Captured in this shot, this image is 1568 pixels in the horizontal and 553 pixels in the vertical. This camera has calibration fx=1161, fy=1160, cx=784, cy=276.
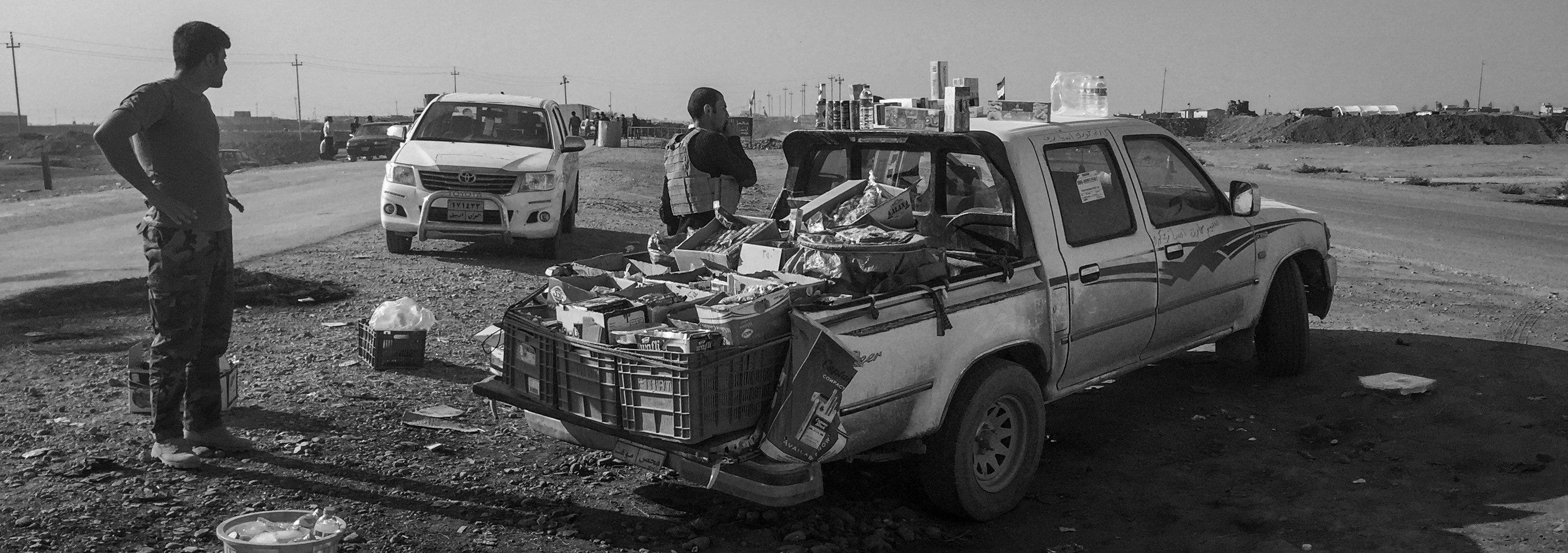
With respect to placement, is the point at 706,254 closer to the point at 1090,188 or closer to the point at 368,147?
the point at 1090,188

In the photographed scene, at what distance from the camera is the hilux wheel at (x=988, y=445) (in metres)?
4.75

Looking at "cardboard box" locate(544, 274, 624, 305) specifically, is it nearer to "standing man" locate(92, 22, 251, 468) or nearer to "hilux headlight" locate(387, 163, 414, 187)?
"standing man" locate(92, 22, 251, 468)

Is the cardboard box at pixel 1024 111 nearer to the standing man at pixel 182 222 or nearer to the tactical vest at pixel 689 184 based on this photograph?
the tactical vest at pixel 689 184

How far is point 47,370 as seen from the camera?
698 cm

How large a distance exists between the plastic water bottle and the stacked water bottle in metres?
4.45

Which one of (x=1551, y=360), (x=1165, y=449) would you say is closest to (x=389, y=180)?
(x=1165, y=449)

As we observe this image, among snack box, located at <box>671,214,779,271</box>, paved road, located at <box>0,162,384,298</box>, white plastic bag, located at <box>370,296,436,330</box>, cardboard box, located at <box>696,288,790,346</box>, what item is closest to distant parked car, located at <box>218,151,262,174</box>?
paved road, located at <box>0,162,384,298</box>

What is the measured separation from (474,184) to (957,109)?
7513 mm

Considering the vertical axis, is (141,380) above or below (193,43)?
below

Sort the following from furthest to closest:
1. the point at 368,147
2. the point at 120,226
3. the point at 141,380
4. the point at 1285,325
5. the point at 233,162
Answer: the point at 368,147, the point at 233,162, the point at 120,226, the point at 1285,325, the point at 141,380

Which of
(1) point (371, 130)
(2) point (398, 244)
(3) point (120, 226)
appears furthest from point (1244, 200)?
(1) point (371, 130)

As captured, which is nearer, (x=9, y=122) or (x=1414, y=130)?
(x=1414, y=130)

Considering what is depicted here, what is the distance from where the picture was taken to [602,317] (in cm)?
433

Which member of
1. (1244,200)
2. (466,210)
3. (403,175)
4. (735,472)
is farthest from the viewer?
(403,175)
